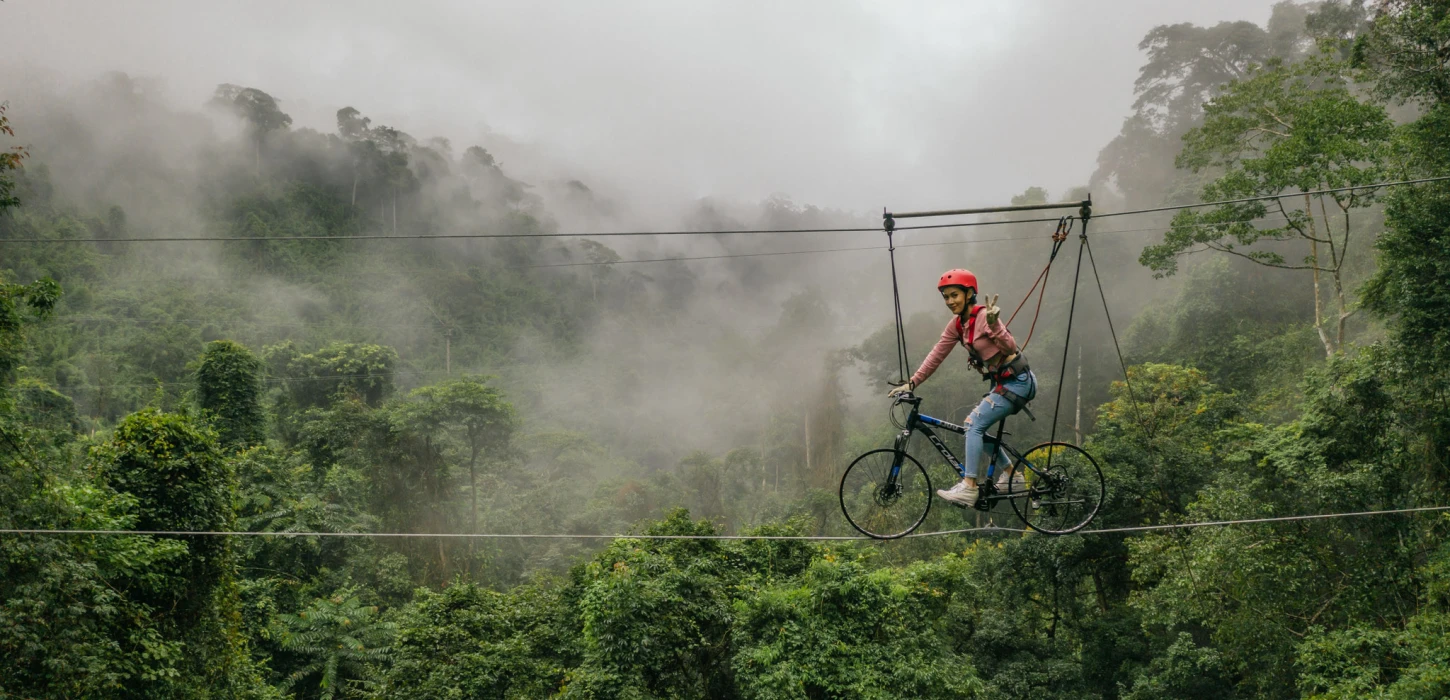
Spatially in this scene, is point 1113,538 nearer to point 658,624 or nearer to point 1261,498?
point 1261,498

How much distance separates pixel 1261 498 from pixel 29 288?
1993cm

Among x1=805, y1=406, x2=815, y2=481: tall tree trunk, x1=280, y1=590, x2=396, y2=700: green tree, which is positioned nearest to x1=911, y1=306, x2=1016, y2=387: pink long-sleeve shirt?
x1=280, y1=590, x2=396, y2=700: green tree

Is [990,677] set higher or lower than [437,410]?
lower

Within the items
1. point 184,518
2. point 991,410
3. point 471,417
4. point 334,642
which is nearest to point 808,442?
point 471,417

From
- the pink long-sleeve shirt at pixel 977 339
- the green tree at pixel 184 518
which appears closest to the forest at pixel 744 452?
the green tree at pixel 184 518

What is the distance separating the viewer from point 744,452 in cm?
4784

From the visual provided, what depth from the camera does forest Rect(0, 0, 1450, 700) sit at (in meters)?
11.8

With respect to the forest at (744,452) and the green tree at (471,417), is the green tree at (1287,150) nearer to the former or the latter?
the forest at (744,452)

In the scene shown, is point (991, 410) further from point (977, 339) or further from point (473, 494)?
point (473, 494)

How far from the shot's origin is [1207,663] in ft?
54.4

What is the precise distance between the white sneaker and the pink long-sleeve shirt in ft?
3.02

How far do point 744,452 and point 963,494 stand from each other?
42112mm

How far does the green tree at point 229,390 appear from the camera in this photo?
24609mm

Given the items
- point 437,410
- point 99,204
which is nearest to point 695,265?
point 99,204
